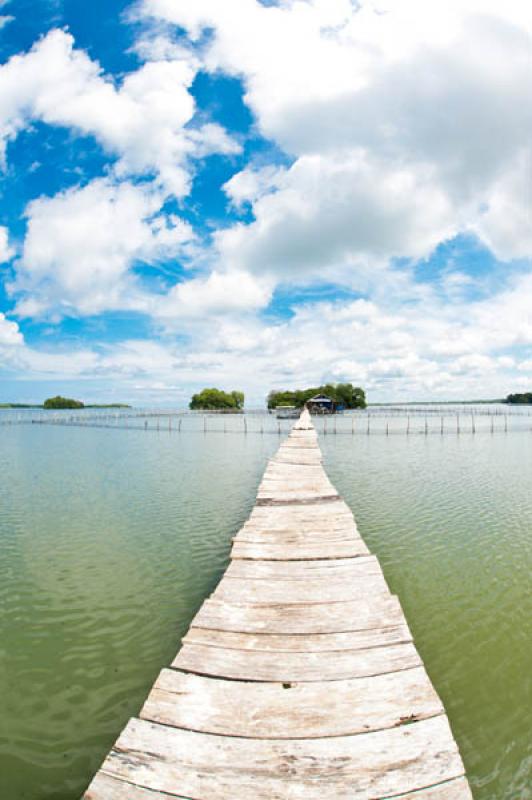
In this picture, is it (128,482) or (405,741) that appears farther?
(128,482)

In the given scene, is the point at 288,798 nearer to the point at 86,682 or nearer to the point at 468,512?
the point at 86,682

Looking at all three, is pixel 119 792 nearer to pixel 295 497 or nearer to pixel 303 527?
pixel 303 527

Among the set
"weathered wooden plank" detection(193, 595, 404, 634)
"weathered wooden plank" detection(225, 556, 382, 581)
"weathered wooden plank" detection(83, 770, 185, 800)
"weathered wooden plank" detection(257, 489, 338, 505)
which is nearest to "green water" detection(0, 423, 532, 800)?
"weathered wooden plank" detection(193, 595, 404, 634)

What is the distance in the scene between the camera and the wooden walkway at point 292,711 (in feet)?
9.99

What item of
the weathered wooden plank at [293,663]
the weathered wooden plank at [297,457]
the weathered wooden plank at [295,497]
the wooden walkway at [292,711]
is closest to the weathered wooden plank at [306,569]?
the wooden walkway at [292,711]

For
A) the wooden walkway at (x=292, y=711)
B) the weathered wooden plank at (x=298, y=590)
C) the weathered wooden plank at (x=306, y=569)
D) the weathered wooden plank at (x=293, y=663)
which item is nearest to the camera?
the wooden walkway at (x=292, y=711)

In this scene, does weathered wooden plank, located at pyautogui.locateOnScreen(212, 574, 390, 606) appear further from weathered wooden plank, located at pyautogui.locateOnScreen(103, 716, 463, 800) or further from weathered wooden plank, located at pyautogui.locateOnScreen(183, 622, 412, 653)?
weathered wooden plank, located at pyautogui.locateOnScreen(103, 716, 463, 800)

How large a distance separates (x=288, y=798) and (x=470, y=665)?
4971mm

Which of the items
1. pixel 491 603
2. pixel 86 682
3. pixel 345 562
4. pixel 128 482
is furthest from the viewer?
pixel 128 482

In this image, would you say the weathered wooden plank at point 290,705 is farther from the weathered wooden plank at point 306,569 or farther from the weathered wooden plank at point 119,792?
the weathered wooden plank at point 306,569

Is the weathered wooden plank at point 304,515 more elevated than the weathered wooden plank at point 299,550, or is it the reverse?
the weathered wooden plank at point 299,550

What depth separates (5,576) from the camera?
10312 mm

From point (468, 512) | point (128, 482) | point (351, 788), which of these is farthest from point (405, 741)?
point (128, 482)

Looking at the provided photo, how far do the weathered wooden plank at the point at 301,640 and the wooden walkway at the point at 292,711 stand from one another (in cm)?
2
